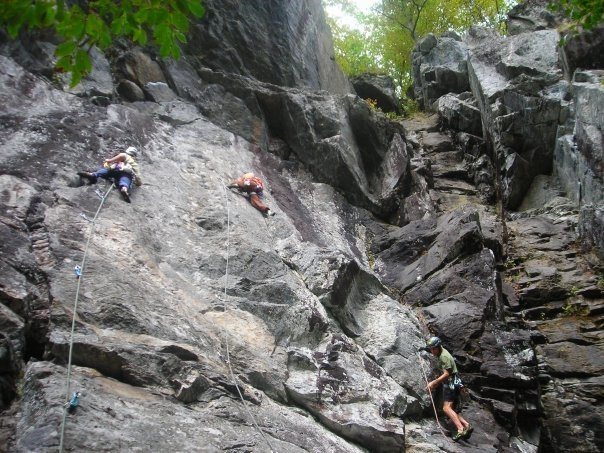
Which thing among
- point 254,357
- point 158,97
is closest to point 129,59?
point 158,97

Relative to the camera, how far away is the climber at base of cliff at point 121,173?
30.7 ft

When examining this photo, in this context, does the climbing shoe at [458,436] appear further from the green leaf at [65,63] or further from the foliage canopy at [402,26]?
the foliage canopy at [402,26]

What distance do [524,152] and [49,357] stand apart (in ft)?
57.6

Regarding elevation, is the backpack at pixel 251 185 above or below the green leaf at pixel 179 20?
above

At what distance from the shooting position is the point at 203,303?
814cm

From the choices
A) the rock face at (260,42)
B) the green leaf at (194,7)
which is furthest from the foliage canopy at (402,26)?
the green leaf at (194,7)

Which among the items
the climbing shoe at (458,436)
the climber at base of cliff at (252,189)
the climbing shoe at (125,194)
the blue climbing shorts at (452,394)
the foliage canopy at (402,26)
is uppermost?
the foliage canopy at (402,26)

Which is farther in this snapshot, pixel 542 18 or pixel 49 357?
pixel 542 18

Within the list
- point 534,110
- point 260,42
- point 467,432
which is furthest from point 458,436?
point 260,42

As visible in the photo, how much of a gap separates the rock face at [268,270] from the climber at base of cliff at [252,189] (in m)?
0.30

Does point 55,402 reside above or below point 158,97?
below

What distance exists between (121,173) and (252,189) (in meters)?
3.37

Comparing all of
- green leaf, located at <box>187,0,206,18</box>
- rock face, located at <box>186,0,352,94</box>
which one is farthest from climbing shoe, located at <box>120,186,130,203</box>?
rock face, located at <box>186,0,352,94</box>

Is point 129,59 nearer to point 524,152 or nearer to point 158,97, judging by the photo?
point 158,97
